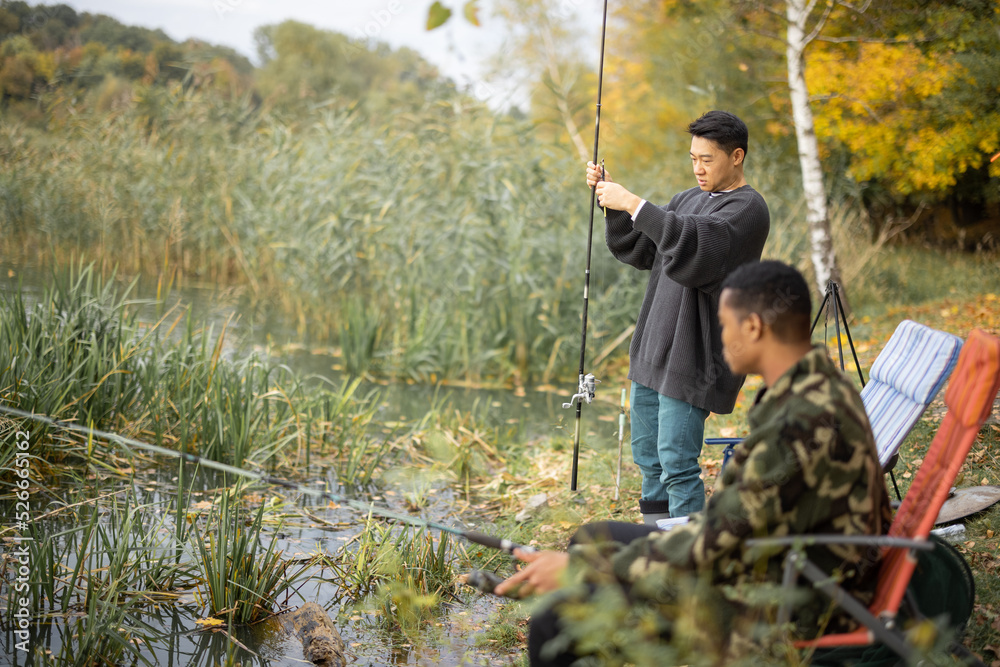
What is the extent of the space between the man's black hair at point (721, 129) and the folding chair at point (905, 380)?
2.67 ft

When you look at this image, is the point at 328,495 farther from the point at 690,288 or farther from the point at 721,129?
the point at 721,129

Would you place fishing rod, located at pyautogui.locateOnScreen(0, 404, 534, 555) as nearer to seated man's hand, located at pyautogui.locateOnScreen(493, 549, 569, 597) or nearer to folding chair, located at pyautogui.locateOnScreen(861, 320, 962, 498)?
seated man's hand, located at pyautogui.locateOnScreen(493, 549, 569, 597)

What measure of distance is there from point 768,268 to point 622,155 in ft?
53.8

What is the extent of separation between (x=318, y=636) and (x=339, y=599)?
453 mm

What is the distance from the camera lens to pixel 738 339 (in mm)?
1830

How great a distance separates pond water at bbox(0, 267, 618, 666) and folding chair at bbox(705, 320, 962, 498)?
1168mm

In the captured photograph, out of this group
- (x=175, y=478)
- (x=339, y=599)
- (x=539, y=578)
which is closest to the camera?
(x=539, y=578)

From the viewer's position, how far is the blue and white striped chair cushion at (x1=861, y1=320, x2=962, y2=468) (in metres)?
2.36

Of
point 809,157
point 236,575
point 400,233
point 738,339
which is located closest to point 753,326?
point 738,339

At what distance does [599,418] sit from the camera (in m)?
6.15

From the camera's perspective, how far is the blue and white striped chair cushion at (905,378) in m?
2.36

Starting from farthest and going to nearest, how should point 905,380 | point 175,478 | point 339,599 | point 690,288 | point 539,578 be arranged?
1. point 175,478
2. point 339,599
3. point 690,288
4. point 905,380
5. point 539,578

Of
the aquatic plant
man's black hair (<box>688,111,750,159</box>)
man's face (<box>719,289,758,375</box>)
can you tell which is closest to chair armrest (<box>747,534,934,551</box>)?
man's face (<box>719,289,758,375</box>)

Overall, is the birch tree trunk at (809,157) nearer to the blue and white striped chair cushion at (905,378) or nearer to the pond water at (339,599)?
the pond water at (339,599)
